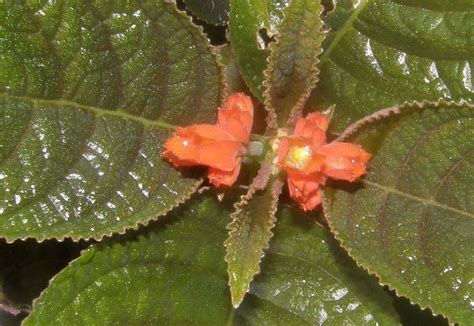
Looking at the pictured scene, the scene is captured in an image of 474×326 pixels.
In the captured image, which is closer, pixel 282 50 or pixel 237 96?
pixel 282 50

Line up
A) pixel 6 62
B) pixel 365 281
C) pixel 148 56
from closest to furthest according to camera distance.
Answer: pixel 6 62, pixel 148 56, pixel 365 281

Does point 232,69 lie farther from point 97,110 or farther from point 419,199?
point 419,199

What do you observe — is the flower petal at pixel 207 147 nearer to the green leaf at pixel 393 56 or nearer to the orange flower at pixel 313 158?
the orange flower at pixel 313 158

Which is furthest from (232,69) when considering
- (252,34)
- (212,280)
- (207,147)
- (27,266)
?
(27,266)

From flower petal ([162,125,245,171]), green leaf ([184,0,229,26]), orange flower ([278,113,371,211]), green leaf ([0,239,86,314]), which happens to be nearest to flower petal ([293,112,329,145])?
orange flower ([278,113,371,211])

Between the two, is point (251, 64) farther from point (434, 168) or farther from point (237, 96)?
point (434, 168)

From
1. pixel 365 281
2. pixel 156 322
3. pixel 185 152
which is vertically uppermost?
pixel 185 152

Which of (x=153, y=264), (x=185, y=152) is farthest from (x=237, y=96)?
(x=153, y=264)

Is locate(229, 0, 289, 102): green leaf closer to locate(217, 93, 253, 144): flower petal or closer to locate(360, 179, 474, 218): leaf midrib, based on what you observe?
locate(217, 93, 253, 144): flower petal

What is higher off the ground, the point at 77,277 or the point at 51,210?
the point at 51,210
